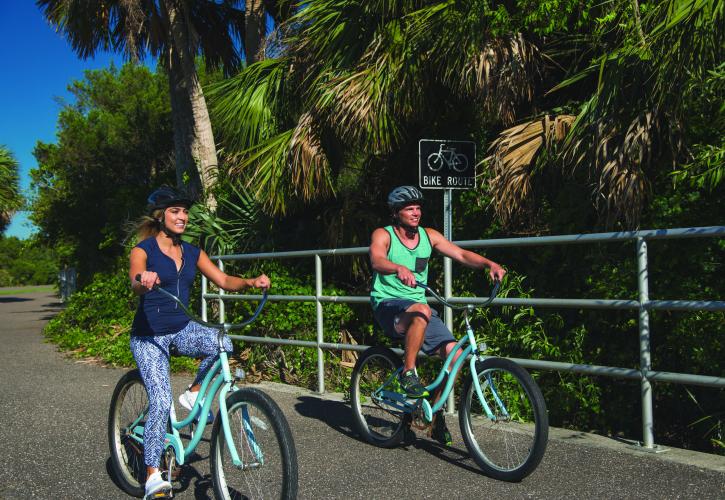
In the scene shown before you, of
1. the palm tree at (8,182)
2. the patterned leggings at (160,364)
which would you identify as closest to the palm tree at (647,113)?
the patterned leggings at (160,364)

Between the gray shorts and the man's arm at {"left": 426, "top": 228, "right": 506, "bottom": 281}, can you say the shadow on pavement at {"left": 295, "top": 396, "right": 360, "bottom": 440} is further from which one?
the man's arm at {"left": 426, "top": 228, "right": 506, "bottom": 281}

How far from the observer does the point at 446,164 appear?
7215 millimetres

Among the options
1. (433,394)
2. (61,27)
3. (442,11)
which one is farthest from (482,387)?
(61,27)

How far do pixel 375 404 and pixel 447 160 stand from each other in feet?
8.10

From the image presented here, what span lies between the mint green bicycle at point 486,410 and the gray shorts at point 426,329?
0.61 feet

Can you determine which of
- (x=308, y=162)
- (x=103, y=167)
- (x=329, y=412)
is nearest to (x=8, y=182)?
(x=103, y=167)

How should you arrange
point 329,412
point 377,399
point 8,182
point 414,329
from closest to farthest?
point 414,329
point 377,399
point 329,412
point 8,182

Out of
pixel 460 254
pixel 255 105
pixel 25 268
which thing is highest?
pixel 255 105

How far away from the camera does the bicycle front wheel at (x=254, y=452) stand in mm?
3723

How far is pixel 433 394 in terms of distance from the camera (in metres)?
5.43

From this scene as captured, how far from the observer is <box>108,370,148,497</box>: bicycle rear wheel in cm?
479

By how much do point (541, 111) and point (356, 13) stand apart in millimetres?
2588

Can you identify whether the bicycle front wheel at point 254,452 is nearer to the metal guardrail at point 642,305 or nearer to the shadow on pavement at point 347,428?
the shadow on pavement at point 347,428

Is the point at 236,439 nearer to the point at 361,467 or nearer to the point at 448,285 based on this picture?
the point at 361,467
